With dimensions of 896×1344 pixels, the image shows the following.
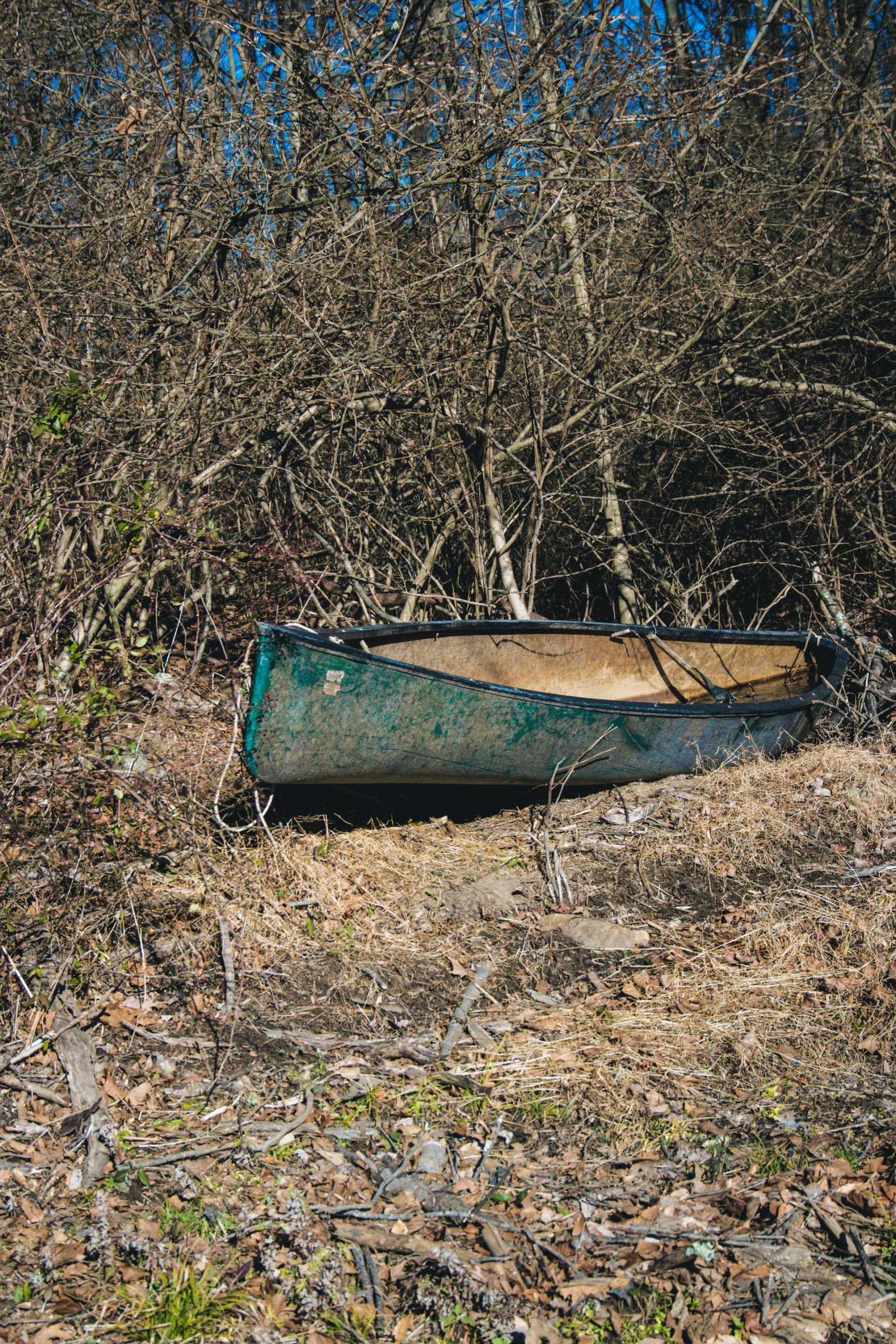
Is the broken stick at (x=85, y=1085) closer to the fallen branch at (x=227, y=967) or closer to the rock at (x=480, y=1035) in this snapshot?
the fallen branch at (x=227, y=967)

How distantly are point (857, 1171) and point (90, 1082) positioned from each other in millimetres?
2456

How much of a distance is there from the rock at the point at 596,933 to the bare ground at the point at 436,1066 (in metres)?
0.02

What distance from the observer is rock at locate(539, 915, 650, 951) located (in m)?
4.29

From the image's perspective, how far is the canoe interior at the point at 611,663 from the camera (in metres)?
5.91

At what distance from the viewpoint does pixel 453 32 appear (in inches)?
286

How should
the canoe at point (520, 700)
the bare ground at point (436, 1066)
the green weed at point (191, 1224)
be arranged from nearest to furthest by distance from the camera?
the bare ground at point (436, 1066) < the green weed at point (191, 1224) < the canoe at point (520, 700)

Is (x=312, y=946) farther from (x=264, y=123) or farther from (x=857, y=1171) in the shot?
(x=264, y=123)

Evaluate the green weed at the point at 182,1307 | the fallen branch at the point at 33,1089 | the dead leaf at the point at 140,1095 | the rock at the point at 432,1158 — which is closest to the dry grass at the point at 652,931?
the rock at the point at 432,1158

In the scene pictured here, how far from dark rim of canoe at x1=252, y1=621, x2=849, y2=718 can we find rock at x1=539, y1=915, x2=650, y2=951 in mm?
1105

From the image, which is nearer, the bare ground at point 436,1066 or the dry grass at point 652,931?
the bare ground at point 436,1066

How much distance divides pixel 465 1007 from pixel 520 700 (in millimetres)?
1593

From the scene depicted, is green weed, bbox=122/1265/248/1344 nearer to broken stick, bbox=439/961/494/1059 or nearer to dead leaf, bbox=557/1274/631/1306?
dead leaf, bbox=557/1274/631/1306

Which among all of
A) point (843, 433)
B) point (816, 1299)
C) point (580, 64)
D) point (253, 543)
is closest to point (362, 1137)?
point (816, 1299)

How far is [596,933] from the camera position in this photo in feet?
14.3
